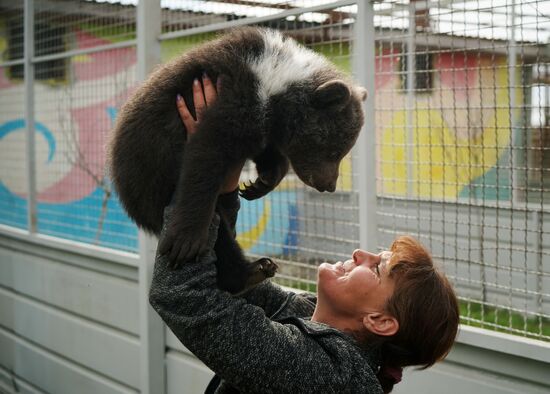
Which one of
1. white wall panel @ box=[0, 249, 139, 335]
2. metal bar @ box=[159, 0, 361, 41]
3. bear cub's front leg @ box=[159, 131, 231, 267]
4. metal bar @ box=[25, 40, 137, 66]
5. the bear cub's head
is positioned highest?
metal bar @ box=[25, 40, 137, 66]

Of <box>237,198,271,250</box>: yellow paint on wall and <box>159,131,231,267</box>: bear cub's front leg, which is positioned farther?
<box>237,198,271,250</box>: yellow paint on wall

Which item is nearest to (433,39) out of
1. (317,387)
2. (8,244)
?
(317,387)

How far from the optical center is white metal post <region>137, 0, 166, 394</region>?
13.4 feet

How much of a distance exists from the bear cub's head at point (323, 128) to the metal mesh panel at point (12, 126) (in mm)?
4371

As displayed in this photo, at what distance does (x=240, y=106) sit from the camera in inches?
94.0

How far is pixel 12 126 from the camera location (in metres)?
7.29

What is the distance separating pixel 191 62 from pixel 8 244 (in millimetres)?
4336

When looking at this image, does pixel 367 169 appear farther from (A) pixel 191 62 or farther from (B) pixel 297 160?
(A) pixel 191 62

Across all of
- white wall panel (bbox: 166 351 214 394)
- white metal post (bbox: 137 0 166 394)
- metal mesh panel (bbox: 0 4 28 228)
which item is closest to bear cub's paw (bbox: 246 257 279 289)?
white wall panel (bbox: 166 351 214 394)

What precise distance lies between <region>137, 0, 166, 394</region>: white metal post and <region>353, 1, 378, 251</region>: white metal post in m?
1.52

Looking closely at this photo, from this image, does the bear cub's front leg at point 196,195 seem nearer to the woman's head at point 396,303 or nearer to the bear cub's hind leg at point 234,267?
the bear cub's hind leg at point 234,267

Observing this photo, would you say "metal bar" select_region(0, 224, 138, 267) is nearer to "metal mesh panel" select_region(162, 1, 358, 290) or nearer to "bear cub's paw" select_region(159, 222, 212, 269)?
"metal mesh panel" select_region(162, 1, 358, 290)

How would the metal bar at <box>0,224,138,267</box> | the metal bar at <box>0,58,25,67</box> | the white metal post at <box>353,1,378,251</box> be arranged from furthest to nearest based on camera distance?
the metal bar at <box>0,58,25,67</box> < the metal bar at <box>0,224,138,267</box> < the white metal post at <box>353,1,378,251</box>

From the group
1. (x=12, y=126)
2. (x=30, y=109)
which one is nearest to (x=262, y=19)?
(x=30, y=109)
